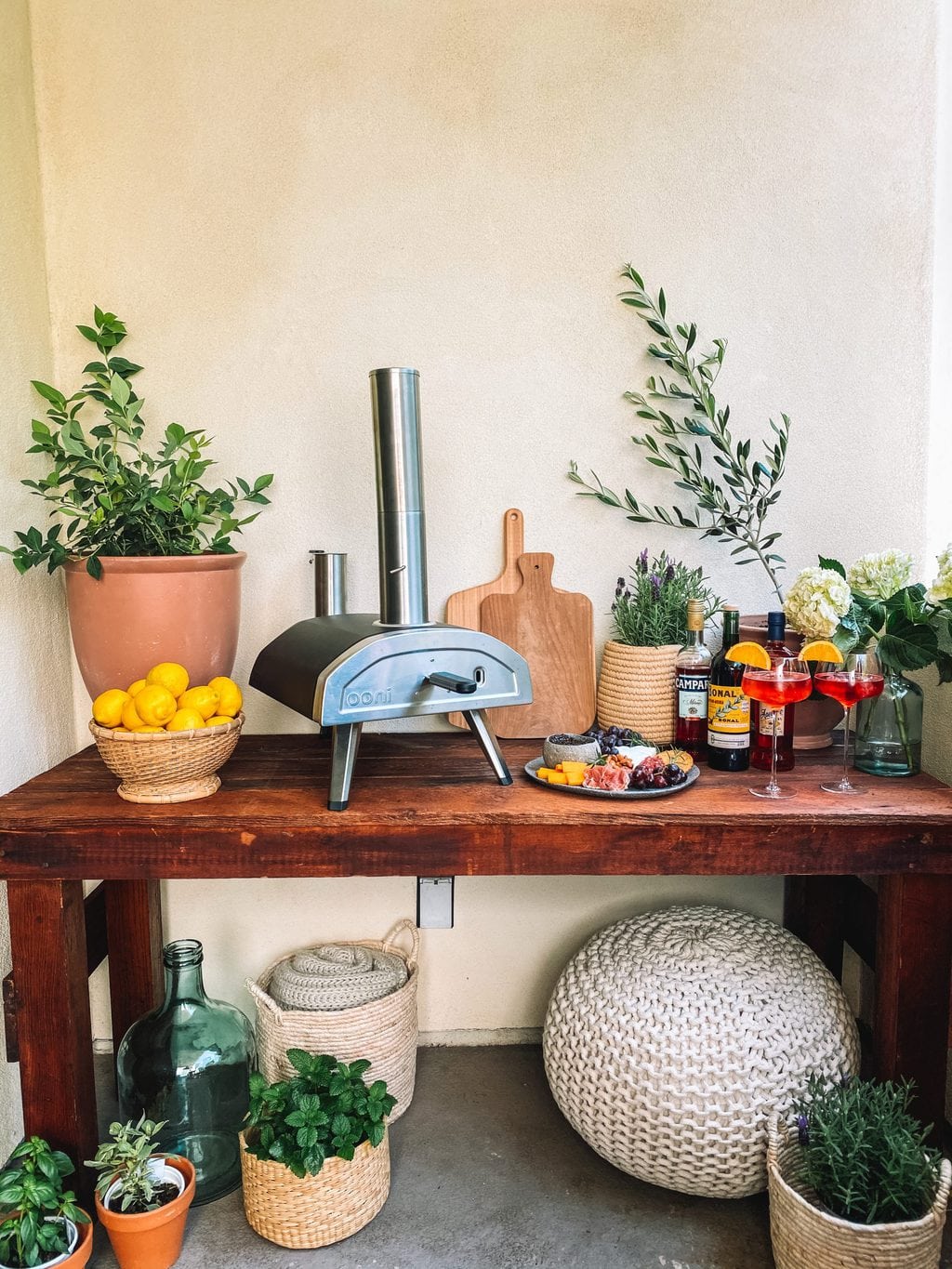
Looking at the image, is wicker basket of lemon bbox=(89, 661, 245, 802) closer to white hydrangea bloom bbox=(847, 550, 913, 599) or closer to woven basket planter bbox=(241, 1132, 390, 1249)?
woven basket planter bbox=(241, 1132, 390, 1249)

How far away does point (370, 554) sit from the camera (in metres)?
2.17

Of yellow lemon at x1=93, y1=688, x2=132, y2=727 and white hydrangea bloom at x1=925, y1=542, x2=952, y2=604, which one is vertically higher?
white hydrangea bloom at x1=925, y1=542, x2=952, y2=604

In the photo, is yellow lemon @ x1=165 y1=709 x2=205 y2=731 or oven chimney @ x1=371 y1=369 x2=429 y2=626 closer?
yellow lemon @ x1=165 y1=709 x2=205 y2=731

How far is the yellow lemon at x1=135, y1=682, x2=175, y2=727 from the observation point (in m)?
1.60

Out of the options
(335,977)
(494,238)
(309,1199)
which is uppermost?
(494,238)

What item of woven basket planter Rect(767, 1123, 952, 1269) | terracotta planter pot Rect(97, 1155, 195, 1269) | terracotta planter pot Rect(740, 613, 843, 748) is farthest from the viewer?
terracotta planter pot Rect(740, 613, 843, 748)

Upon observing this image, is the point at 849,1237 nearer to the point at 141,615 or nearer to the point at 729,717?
the point at 729,717

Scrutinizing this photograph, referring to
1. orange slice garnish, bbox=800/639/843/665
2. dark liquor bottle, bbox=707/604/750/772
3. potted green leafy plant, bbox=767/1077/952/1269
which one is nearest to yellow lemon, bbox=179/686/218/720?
dark liquor bottle, bbox=707/604/750/772

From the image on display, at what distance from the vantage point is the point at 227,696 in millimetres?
1700

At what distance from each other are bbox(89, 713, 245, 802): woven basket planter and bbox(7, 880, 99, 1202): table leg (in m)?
0.22

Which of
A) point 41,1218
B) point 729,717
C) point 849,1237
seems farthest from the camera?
point 729,717

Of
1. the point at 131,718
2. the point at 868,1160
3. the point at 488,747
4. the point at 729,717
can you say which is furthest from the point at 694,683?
the point at 131,718

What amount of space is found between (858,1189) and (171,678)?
4.75 feet

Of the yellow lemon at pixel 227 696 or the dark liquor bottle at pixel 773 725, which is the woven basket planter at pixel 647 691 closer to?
the dark liquor bottle at pixel 773 725
